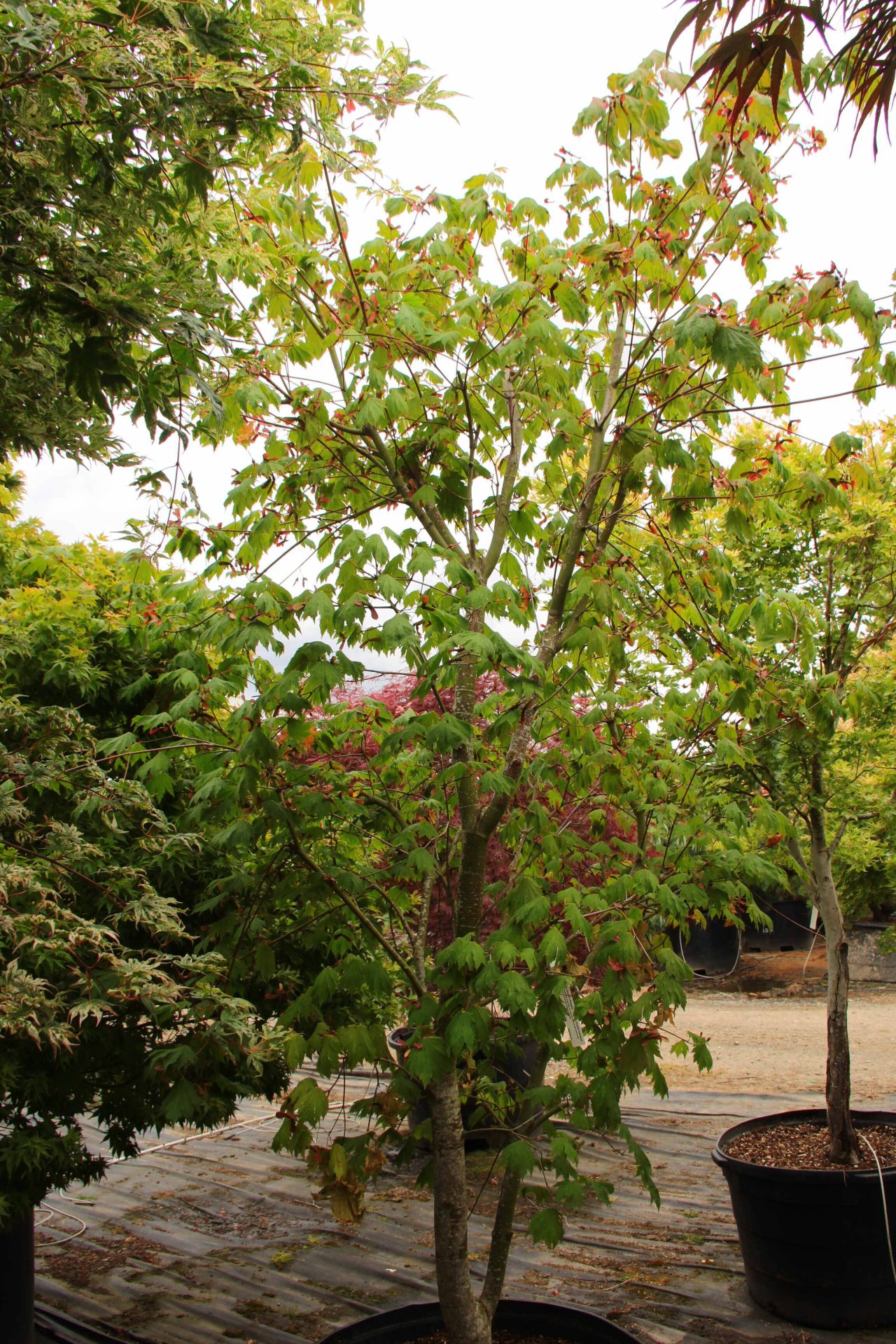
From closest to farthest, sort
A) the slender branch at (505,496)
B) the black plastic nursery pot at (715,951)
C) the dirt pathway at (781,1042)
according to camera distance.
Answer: the slender branch at (505,496) < the dirt pathway at (781,1042) < the black plastic nursery pot at (715,951)

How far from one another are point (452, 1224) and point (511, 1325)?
0.54 meters

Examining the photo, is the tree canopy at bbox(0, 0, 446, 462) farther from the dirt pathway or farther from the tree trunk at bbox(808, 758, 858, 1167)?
the dirt pathway

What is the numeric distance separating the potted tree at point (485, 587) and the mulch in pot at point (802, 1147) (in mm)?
1368

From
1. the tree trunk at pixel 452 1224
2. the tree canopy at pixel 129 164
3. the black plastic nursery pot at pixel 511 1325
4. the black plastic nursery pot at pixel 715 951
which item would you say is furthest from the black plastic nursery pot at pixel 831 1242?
the black plastic nursery pot at pixel 715 951

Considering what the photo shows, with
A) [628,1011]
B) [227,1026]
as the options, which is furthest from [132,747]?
[628,1011]

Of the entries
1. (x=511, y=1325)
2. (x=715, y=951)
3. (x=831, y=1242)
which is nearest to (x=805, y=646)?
(x=511, y=1325)

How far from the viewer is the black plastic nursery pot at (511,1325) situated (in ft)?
8.22

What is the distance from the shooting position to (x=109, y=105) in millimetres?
2078

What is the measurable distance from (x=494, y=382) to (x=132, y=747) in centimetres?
147

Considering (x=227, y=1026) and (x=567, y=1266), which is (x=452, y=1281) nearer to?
(x=227, y=1026)

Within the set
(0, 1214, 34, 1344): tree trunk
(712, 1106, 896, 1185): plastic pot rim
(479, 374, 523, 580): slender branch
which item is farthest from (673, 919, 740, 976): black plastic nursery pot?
(479, 374, 523, 580): slender branch

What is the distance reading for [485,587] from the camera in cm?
234

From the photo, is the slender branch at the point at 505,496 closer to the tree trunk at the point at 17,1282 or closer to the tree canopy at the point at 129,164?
the tree canopy at the point at 129,164

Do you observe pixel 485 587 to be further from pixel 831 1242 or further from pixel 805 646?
pixel 831 1242
